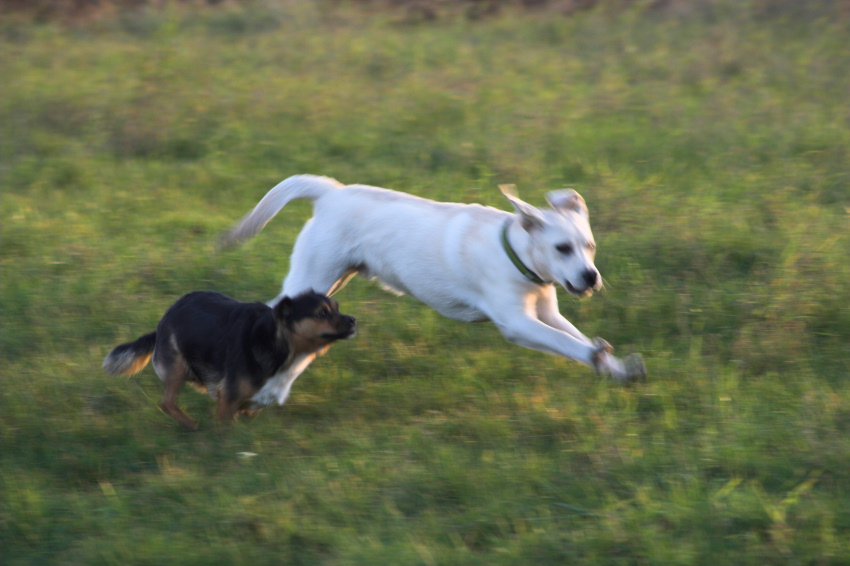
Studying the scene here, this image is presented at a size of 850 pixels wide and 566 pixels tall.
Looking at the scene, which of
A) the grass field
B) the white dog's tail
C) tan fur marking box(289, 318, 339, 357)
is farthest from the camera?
the white dog's tail

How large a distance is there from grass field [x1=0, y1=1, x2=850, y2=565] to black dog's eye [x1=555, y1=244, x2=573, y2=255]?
777mm

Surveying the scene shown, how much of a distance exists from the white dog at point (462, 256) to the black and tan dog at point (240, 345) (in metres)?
0.10

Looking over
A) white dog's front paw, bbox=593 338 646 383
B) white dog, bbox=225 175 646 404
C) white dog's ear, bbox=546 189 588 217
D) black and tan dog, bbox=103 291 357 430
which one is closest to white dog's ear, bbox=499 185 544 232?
white dog, bbox=225 175 646 404

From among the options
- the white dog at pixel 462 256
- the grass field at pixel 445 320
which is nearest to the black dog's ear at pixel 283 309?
the white dog at pixel 462 256

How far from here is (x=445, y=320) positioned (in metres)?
6.10

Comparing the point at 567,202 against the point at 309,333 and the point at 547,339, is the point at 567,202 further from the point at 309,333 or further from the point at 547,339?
the point at 309,333

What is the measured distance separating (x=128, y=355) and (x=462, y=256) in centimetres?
193

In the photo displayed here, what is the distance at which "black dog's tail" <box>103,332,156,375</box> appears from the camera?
498cm

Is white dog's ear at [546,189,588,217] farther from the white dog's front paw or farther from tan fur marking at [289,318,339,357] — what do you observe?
tan fur marking at [289,318,339,357]

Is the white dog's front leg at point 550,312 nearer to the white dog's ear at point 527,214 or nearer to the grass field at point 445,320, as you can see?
the grass field at point 445,320

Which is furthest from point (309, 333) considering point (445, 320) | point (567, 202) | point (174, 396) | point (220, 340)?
point (445, 320)

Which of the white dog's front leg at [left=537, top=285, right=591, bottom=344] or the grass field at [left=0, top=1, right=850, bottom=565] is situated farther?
the white dog's front leg at [left=537, top=285, right=591, bottom=344]

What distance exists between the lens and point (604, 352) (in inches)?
189

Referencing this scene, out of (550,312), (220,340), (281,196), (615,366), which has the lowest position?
(615,366)
